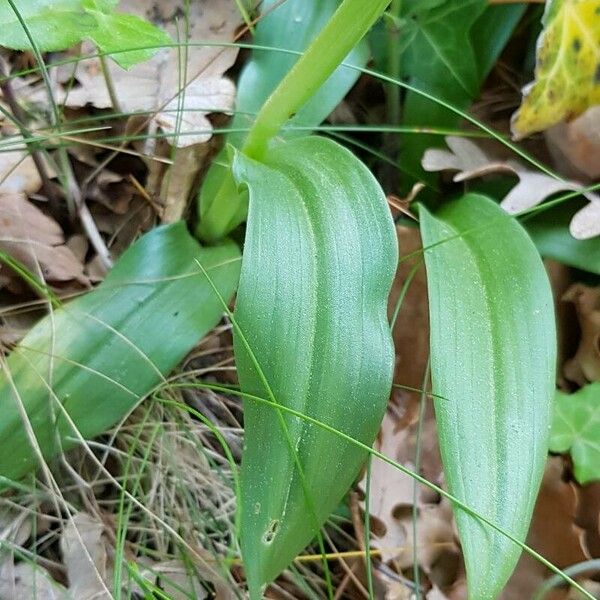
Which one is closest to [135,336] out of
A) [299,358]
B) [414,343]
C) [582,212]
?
[299,358]

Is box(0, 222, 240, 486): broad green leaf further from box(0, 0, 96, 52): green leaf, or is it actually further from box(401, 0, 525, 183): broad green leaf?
box(401, 0, 525, 183): broad green leaf

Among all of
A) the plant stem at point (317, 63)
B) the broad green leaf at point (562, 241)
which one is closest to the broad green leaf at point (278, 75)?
the plant stem at point (317, 63)

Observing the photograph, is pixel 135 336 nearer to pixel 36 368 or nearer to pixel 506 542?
pixel 36 368

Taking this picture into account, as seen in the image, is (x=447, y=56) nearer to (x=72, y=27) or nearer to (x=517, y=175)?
(x=517, y=175)

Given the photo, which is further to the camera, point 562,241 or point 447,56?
point 447,56

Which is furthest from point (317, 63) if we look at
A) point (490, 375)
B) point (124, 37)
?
point (490, 375)

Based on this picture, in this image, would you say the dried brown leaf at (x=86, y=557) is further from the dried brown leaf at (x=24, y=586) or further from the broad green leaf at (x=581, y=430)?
the broad green leaf at (x=581, y=430)
